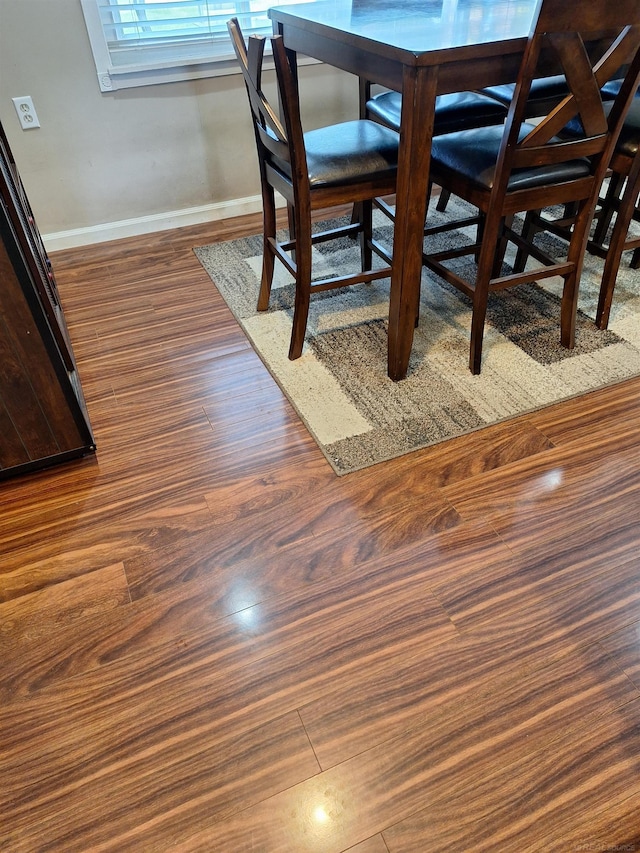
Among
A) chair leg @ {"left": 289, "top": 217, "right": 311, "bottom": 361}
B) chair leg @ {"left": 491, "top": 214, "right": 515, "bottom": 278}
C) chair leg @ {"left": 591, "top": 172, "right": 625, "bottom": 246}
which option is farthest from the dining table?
chair leg @ {"left": 591, "top": 172, "right": 625, "bottom": 246}

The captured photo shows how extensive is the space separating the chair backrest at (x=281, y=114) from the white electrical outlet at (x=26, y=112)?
1137 mm

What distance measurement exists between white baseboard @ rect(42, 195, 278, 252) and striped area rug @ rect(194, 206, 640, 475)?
677 millimetres

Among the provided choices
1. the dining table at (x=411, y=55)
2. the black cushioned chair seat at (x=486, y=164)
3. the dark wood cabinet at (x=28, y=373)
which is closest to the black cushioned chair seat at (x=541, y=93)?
the dining table at (x=411, y=55)

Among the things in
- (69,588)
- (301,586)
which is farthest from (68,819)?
(301,586)

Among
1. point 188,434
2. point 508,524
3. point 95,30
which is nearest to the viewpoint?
point 508,524

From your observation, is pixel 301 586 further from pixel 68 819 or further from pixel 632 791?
pixel 632 791

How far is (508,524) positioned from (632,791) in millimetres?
592

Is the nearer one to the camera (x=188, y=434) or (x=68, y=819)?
(x=68, y=819)

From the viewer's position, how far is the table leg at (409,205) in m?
1.33

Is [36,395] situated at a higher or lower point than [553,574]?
higher

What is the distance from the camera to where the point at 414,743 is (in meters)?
1.07

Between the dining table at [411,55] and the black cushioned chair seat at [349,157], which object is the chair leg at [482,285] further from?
the black cushioned chair seat at [349,157]

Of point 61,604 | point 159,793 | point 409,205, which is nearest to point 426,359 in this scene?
point 409,205

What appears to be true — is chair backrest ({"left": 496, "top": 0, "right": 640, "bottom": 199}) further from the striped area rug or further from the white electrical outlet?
the white electrical outlet
